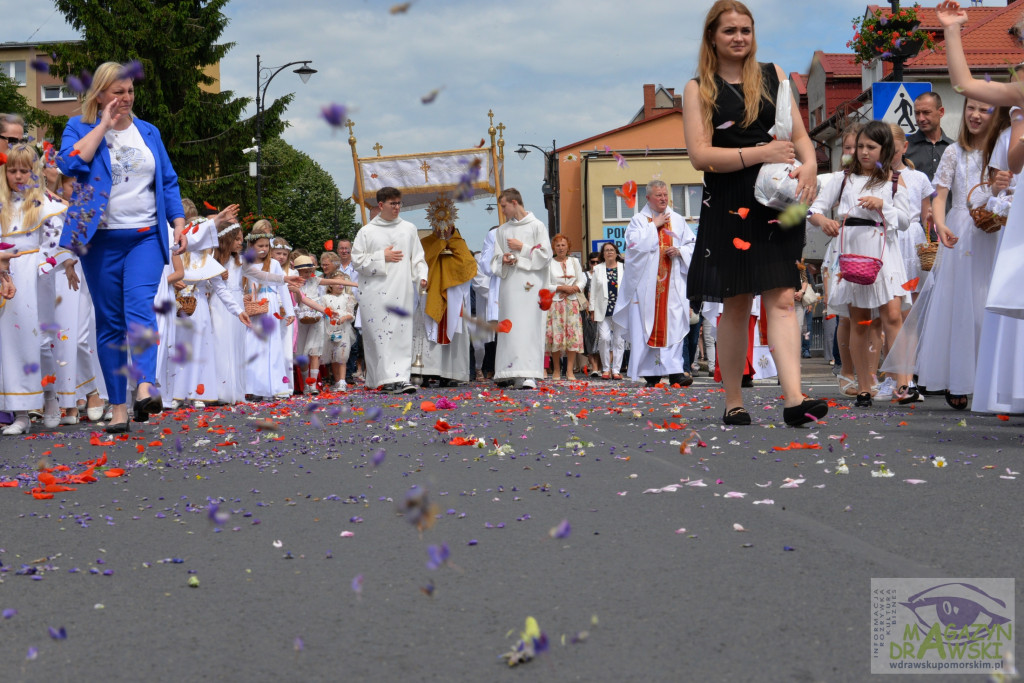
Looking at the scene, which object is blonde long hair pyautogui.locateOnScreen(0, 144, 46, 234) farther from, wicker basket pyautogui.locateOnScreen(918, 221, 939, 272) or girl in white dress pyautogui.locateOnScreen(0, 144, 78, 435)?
wicker basket pyautogui.locateOnScreen(918, 221, 939, 272)

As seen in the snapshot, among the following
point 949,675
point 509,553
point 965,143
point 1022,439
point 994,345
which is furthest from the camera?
point 965,143

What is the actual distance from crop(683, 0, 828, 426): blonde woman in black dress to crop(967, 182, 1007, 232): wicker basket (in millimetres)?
1816

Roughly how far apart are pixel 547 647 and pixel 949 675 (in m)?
0.86

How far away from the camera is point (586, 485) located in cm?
507

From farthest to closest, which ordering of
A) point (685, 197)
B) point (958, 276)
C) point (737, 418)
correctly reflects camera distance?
1. point (685, 197)
2. point (958, 276)
3. point (737, 418)

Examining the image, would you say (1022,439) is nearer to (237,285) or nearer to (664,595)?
(664,595)

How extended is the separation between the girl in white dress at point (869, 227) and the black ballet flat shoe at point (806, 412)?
262cm

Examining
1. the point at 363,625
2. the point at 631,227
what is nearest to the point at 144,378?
the point at 363,625

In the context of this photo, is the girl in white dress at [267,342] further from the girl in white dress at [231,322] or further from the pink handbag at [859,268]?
the pink handbag at [859,268]

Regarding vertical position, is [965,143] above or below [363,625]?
above

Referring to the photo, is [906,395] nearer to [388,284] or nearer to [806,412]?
[806,412]

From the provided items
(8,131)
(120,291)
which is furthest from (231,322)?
(120,291)

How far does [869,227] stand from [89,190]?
5.82m

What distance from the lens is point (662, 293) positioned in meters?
14.4
